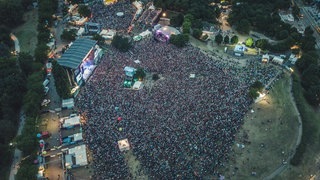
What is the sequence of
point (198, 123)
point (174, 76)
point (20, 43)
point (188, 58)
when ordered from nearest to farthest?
point (198, 123)
point (174, 76)
point (188, 58)
point (20, 43)

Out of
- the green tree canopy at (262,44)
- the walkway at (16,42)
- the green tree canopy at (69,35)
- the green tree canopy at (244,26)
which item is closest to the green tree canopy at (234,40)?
the green tree canopy at (262,44)

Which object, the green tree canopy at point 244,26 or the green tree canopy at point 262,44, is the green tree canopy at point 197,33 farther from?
the green tree canopy at point 262,44

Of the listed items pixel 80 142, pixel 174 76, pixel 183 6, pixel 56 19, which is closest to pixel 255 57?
pixel 174 76

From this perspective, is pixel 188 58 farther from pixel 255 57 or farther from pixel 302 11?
pixel 302 11

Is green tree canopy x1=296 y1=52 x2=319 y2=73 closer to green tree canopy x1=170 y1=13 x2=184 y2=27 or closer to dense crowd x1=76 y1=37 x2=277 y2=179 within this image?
dense crowd x1=76 y1=37 x2=277 y2=179

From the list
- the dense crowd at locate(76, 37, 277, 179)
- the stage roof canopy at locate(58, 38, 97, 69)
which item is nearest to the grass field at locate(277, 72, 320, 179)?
the dense crowd at locate(76, 37, 277, 179)

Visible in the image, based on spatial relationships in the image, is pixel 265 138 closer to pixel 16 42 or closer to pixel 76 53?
pixel 76 53


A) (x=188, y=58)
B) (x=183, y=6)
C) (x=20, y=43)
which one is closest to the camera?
(x=188, y=58)
